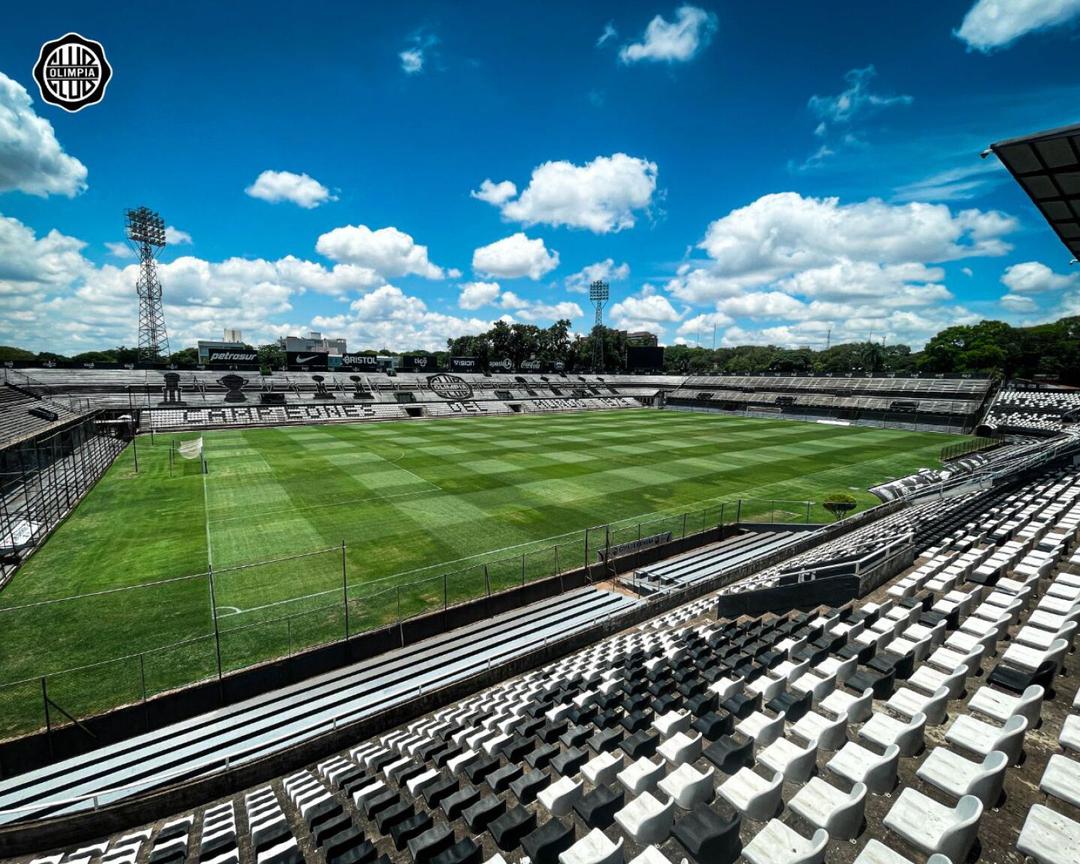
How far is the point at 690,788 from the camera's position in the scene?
5.37 m

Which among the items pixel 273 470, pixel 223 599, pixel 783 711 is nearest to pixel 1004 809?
pixel 783 711

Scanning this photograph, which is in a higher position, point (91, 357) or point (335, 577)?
point (91, 357)

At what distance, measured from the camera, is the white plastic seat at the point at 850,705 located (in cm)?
633

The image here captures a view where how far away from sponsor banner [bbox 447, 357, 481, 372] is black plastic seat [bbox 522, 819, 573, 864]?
8710 cm

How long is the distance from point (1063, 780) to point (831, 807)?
83.3 inches

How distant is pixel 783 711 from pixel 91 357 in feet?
495

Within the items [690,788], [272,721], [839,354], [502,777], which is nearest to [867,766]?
[690,788]

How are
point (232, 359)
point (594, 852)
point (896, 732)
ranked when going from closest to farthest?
1. point (594, 852)
2. point (896, 732)
3. point (232, 359)

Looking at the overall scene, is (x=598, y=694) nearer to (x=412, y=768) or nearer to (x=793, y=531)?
(x=412, y=768)

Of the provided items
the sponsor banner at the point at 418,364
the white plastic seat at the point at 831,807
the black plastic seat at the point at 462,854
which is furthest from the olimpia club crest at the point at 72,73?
the sponsor banner at the point at 418,364

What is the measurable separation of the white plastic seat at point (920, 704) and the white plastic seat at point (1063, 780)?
1089mm

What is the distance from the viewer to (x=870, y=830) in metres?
4.88

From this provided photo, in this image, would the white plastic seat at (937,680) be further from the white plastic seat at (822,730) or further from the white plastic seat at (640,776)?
the white plastic seat at (640,776)

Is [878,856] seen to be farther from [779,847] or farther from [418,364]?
[418,364]
